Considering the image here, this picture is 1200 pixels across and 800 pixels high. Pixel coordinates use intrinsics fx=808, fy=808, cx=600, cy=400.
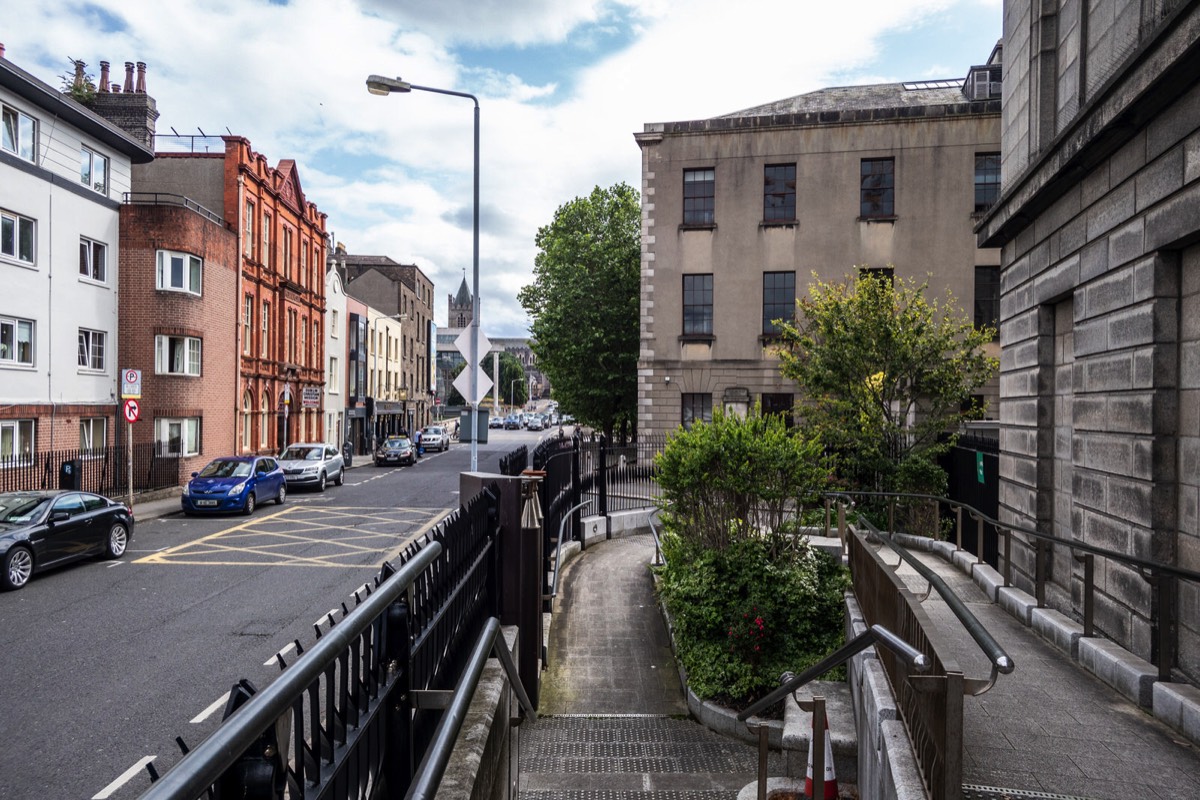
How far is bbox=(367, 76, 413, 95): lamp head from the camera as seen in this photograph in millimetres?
15203

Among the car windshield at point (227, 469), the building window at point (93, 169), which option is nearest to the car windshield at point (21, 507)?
the car windshield at point (227, 469)

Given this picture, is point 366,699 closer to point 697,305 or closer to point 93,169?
point 697,305

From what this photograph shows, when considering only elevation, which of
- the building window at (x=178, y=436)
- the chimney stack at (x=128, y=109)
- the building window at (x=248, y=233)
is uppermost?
the chimney stack at (x=128, y=109)

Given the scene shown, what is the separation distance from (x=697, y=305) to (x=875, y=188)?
718cm

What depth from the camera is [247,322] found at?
3369cm

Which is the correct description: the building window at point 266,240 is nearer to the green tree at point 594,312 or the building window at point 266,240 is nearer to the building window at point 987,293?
the green tree at point 594,312

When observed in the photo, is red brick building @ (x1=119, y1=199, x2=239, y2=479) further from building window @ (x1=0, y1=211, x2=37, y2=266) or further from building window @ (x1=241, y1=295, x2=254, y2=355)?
building window @ (x1=0, y1=211, x2=37, y2=266)

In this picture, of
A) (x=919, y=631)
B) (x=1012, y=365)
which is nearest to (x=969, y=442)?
(x=1012, y=365)

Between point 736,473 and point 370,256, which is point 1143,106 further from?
point 370,256

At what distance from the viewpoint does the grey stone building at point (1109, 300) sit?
6117 mm

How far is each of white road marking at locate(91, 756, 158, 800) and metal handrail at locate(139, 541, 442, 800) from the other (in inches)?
182

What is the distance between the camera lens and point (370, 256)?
73938mm

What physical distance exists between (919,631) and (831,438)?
45.6 ft

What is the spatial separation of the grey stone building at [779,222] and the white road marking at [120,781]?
22.8m
